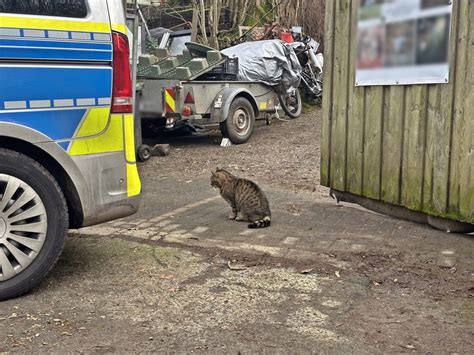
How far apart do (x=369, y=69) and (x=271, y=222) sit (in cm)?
187

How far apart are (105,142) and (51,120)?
42 centimetres

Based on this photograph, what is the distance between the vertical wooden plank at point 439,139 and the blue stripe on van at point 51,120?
121 inches

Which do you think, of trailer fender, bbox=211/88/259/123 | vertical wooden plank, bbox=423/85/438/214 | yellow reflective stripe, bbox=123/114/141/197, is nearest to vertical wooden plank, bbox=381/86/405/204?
vertical wooden plank, bbox=423/85/438/214

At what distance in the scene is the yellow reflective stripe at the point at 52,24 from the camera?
11.6ft

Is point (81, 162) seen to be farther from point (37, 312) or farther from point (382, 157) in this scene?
point (382, 157)

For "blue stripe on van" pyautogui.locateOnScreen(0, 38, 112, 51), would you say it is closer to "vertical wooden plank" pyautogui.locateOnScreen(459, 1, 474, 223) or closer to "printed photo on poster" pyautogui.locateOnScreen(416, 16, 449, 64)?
"printed photo on poster" pyautogui.locateOnScreen(416, 16, 449, 64)

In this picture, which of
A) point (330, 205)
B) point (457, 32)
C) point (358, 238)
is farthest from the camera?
point (330, 205)

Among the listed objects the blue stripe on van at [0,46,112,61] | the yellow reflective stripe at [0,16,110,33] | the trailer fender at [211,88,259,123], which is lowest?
the trailer fender at [211,88,259,123]

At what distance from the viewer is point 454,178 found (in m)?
4.96

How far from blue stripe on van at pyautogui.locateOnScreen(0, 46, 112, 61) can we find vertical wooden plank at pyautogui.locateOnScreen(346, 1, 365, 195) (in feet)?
9.56

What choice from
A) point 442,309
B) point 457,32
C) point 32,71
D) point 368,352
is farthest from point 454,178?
point 32,71

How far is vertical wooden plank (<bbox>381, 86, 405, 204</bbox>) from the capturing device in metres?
5.44

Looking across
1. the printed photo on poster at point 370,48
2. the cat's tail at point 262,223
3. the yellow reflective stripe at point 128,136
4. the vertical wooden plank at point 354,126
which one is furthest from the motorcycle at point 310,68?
the yellow reflective stripe at point 128,136

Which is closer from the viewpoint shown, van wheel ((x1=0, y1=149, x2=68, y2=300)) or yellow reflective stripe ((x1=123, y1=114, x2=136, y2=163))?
van wheel ((x1=0, y1=149, x2=68, y2=300))
